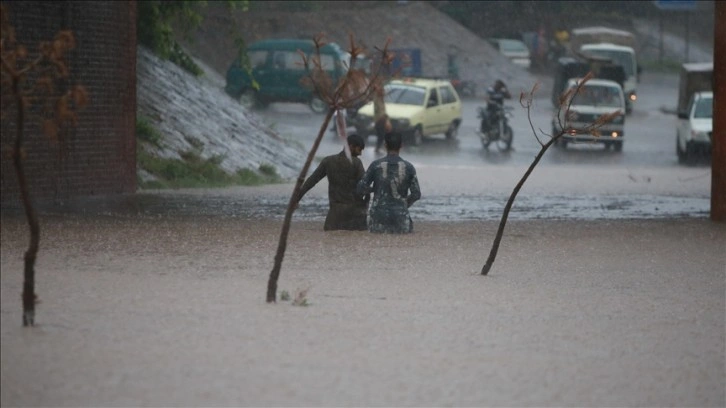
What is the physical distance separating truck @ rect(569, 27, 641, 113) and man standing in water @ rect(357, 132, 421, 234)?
39.0 meters

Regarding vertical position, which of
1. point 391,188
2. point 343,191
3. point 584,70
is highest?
point 391,188

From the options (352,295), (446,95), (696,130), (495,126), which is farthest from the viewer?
(446,95)

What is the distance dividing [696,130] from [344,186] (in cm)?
2107

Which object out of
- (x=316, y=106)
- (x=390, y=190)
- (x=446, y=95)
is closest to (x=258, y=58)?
(x=316, y=106)

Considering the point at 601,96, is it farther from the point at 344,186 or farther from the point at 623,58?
the point at 344,186

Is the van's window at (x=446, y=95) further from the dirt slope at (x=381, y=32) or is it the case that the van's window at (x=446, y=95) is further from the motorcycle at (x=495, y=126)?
the dirt slope at (x=381, y=32)

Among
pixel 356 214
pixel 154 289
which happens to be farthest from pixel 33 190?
pixel 154 289

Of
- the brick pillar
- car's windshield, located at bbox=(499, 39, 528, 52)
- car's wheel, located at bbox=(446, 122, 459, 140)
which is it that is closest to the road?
Answer: car's wheel, located at bbox=(446, 122, 459, 140)

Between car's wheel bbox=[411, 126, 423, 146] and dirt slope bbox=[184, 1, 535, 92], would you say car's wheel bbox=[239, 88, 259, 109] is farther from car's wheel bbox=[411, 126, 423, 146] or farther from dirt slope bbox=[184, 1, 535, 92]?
dirt slope bbox=[184, 1, 535, 92]

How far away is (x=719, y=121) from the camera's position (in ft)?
66.7

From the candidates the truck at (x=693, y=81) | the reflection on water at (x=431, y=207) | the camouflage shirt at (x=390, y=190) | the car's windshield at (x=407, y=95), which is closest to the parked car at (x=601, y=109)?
the truck at (x=693, y=81)

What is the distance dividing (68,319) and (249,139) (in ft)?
64.5

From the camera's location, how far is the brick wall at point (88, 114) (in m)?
19.7

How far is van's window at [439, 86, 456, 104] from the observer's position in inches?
1631
